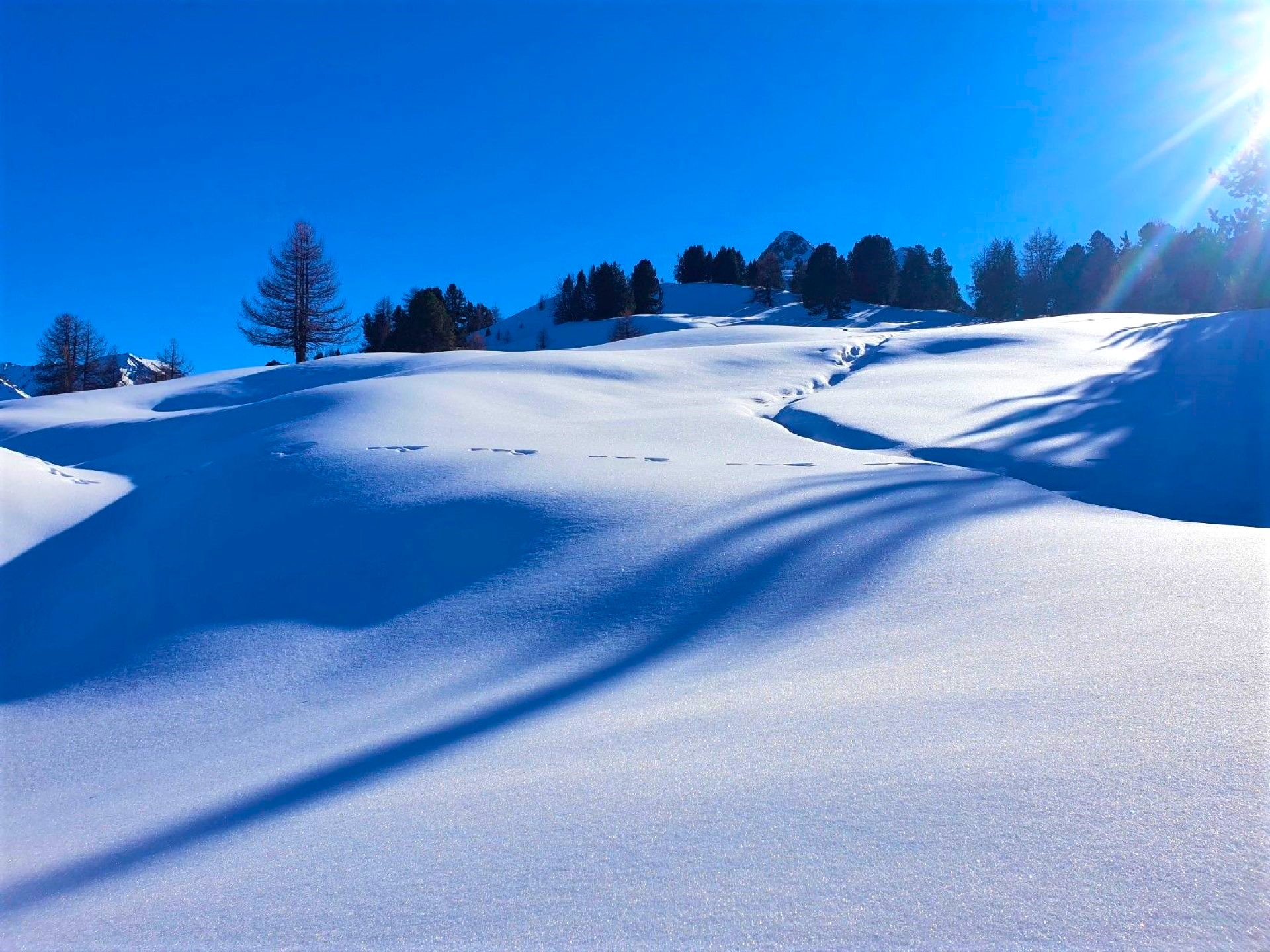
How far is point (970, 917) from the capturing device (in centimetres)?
117

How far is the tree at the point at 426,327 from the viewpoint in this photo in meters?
30.6

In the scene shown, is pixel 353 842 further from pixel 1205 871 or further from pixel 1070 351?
pixel 1070 351

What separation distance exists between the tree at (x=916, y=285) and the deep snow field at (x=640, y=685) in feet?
155

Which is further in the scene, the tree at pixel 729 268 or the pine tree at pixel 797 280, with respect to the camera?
the tree at pixel 729 268

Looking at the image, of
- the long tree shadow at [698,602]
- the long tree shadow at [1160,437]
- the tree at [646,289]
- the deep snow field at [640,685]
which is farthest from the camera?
the tree at [646,289]

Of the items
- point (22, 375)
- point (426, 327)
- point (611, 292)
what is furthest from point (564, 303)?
point (22, 375)

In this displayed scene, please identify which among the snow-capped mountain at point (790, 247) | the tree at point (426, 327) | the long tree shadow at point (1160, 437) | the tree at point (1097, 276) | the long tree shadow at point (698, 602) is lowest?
the long tree shadow at point (698, 602)

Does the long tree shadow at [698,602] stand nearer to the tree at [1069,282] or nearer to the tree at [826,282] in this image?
the tree at [1069,282]

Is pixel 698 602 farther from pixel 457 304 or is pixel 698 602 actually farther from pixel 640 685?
pixel 457 304

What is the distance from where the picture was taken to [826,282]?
4428 cm

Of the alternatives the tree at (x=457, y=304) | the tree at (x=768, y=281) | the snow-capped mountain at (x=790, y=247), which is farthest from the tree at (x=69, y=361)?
the snow-capped mountain at (x=790, y=247)

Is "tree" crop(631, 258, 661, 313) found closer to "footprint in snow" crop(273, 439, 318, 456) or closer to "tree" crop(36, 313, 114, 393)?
"tree" crop(36, 313, 114, 393)

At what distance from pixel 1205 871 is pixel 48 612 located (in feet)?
15.2

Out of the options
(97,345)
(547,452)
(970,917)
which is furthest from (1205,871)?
(97,345)
